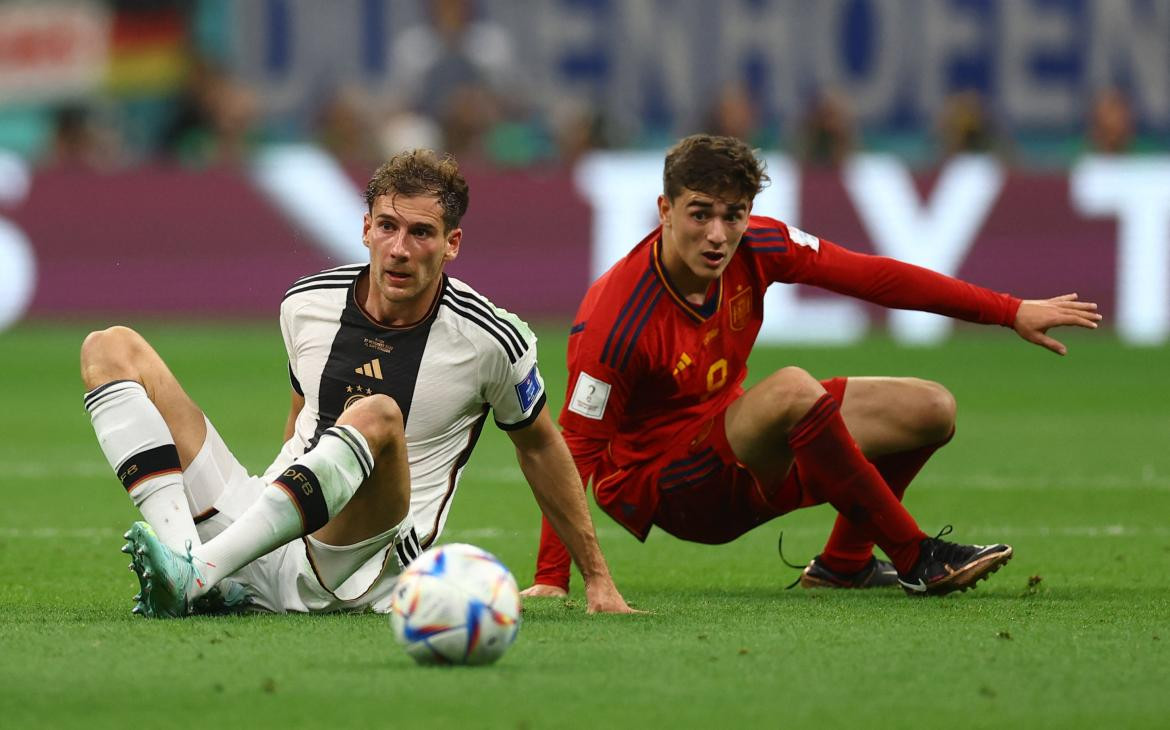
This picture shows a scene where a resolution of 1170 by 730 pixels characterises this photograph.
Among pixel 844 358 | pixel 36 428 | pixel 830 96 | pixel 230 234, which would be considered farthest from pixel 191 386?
pixel 830 96

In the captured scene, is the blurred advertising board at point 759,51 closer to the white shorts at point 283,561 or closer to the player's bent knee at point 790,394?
the player's bent knee at point 790,394

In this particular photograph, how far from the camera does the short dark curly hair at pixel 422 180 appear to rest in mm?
5156

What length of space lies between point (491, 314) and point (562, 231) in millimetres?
10111

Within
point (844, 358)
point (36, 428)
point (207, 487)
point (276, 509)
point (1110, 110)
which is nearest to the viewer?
point (276, 509)

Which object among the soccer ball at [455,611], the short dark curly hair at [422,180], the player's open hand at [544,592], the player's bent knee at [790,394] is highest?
the short dark curly hair at [422,180]

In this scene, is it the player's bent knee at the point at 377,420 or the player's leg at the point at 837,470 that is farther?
the player's leg at the point at 837,470

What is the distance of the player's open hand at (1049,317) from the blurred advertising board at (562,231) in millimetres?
8831

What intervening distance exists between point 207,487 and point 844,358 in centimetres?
926

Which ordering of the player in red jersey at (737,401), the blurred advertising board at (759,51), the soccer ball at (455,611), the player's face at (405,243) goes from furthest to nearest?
1. the blurred advertising board at (759,51)
2. the player in red jersey at (737,401)
3. the player's face at (405,243)
4. the soccer ball at (455,611)

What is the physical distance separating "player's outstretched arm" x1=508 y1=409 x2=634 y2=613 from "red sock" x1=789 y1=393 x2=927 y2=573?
0.71 meters

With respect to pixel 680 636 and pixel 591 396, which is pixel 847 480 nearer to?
pixel 591 396

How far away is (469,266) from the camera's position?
50.1 feet

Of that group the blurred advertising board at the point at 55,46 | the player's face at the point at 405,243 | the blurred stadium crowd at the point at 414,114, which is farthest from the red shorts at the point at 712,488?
the blurred advertising board at the point at 55,46

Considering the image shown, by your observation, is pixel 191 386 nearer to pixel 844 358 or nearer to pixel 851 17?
pixel 844 358
